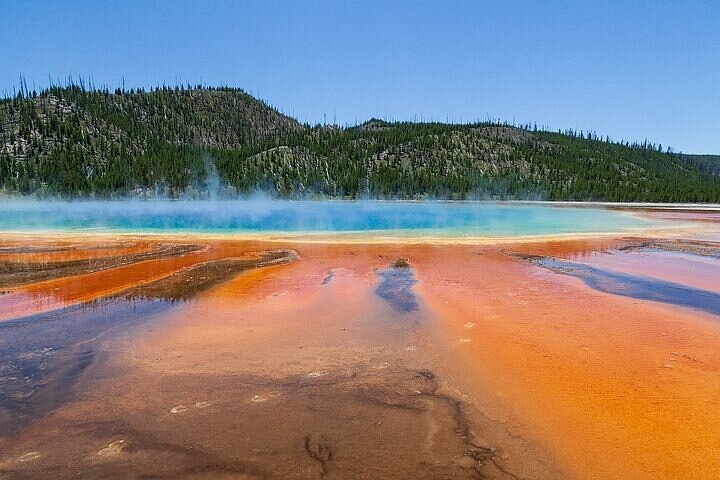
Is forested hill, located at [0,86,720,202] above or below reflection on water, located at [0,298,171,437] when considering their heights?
above

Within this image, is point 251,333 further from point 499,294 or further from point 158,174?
point 158,174

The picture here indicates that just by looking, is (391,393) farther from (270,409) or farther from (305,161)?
(305,161)

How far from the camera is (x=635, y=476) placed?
347 centimetres

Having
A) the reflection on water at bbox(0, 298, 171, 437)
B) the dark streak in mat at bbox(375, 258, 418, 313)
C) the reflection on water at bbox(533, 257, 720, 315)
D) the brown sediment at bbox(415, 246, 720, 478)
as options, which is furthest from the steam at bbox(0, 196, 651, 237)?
the reflection on water at bbox(0, 298, 171, 437)

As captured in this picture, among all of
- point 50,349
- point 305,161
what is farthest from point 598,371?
point 305,161

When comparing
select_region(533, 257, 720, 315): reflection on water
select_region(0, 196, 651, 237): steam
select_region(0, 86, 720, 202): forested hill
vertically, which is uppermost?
select_region(0, 86, 720, 202): forested hill

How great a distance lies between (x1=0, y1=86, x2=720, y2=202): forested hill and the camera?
293 feet

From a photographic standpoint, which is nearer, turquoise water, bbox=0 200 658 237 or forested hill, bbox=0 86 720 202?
turquoise water, bbox=0 200 658 237

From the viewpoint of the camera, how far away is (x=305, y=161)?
109 m

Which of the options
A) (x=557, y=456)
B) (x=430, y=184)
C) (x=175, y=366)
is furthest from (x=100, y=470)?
(x=430, y=184)

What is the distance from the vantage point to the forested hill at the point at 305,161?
A: 89188 mm

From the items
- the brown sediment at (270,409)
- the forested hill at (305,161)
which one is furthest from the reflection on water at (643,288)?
the forested hill at (305,161)

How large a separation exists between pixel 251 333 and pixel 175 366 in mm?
1447

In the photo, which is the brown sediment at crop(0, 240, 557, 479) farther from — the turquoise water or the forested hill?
the forested hill
